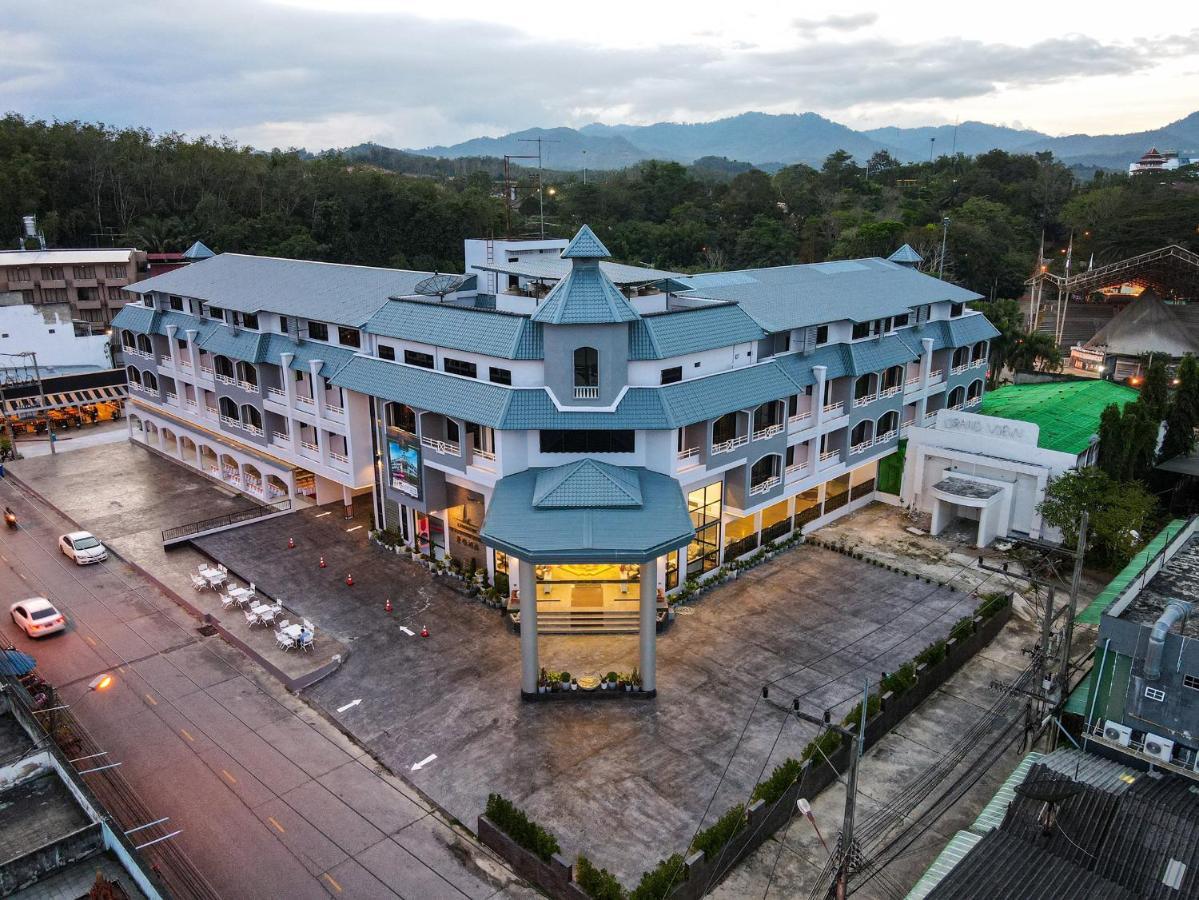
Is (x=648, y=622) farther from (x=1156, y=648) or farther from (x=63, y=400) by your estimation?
(x=63, y=400)

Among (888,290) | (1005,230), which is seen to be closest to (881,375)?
(888,290)

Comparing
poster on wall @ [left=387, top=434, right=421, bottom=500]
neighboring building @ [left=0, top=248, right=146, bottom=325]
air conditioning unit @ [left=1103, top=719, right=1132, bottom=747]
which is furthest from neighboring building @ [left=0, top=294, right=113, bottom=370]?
air conditioning unit @ [left=1103, top=719, right=1132, bottom=747]

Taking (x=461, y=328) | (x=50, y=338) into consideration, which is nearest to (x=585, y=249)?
(x=461, y=328)

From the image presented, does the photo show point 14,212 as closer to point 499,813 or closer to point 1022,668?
point 499,813

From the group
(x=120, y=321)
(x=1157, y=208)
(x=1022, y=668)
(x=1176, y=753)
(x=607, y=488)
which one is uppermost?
(x=1157, y=208)

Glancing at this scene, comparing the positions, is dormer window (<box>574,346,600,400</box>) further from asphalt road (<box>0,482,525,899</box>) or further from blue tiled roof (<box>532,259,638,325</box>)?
asphalt road (<box>0,482,525,899</box>)

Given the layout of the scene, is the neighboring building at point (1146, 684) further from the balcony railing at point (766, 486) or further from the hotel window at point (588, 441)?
the hotel window at point (588, 441)

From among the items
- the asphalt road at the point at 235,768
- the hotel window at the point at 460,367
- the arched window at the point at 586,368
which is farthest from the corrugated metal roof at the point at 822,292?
the asphalt road at the point at 235,768
